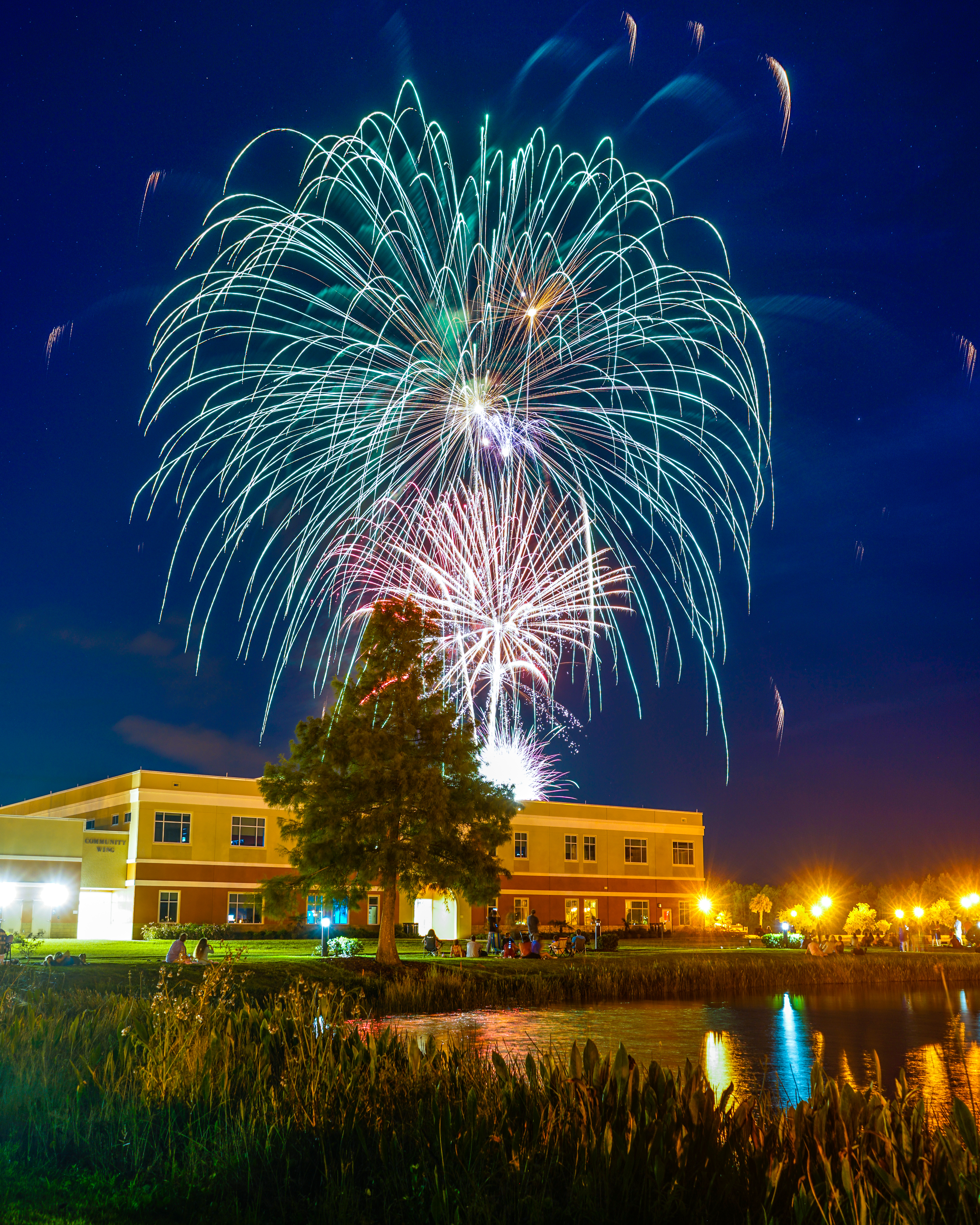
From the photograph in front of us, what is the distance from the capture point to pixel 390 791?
33000 mm

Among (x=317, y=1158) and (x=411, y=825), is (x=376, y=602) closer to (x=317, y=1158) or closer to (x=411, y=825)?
(x=411, y=825)

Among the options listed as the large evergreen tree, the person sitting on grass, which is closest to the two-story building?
the large evergreen tree

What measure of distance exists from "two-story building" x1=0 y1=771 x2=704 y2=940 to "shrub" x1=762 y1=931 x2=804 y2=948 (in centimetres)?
1206

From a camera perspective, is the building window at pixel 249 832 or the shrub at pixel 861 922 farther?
the shrub at pixel 861 922

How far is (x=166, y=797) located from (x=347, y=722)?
24.1 metres

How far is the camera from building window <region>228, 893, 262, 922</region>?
182 ft

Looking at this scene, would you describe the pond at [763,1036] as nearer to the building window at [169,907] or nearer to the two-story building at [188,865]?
the two-story building at [188,865]

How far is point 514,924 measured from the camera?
61062mm

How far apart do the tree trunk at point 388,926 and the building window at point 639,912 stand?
130 feet

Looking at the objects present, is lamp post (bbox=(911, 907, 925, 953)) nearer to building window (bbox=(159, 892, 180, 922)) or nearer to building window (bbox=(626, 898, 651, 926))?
building window (bbox=(626, 898, 651, 926))

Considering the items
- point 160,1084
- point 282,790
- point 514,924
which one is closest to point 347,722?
point 282,790

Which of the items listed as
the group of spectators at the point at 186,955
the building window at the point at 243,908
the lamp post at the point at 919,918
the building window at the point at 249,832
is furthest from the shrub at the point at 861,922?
the group of spectators at the point at 186,955

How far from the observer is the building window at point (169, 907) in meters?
53.6

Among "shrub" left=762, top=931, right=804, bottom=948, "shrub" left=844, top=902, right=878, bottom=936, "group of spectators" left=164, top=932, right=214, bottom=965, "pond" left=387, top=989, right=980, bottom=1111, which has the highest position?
"group of spectators" left=164, top=932, right=214, bottom=965
